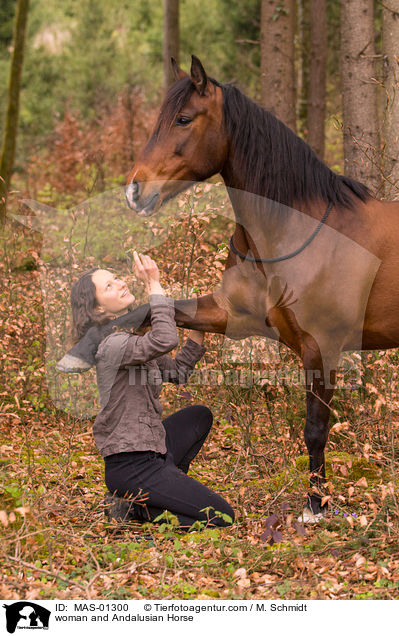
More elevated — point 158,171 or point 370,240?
point 158,171

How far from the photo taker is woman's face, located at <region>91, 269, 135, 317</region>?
399cm

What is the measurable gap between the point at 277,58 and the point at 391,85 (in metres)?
3.26

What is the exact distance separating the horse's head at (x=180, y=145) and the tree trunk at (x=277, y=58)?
546cm

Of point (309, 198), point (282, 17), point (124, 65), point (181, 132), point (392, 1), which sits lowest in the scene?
point (309, 198)

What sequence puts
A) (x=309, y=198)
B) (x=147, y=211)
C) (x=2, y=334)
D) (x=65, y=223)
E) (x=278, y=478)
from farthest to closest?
(x=65, y=223) < (x=2, y=334) < (x=278, y=478) < (x=309, y=198) < (x=147, y=211)

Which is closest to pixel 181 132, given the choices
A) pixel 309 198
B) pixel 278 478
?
pixel 309 198

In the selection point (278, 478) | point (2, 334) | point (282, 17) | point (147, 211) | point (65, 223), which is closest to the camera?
point (147, 211)

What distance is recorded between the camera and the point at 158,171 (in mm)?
3783

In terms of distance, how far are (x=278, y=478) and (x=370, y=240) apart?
1.61 metres

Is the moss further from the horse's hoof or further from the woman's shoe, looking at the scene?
the woman's shoe

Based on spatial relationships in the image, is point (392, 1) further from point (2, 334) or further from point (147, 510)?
point (147, 510)
